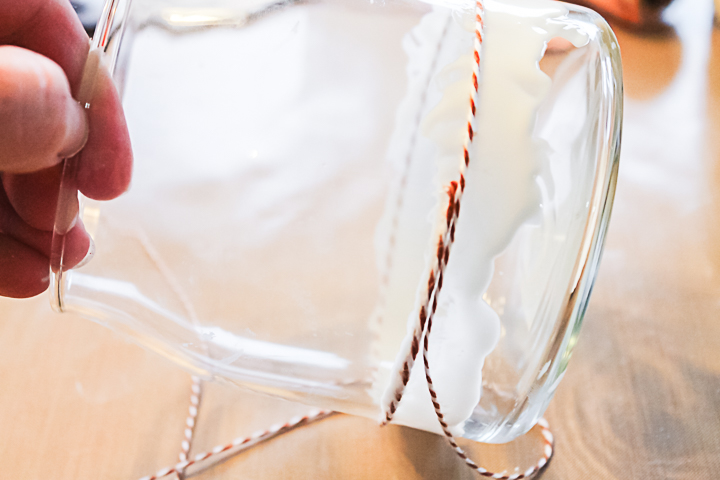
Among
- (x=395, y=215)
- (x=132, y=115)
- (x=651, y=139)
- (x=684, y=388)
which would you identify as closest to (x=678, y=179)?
(x=651, y=139)

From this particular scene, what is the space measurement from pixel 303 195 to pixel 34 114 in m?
0.11

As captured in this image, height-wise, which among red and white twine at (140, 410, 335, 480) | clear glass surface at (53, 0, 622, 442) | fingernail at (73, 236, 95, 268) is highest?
clear glass surface at (53, 0, 622, 442)

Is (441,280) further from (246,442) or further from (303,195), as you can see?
(246,442)

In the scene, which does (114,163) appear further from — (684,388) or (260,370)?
(684,388)

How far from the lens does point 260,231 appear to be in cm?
25

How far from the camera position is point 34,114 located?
0.69 ft

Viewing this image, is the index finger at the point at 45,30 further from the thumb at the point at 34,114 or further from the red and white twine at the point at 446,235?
the red and white twine at the point at 446,235

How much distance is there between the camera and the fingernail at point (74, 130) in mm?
229

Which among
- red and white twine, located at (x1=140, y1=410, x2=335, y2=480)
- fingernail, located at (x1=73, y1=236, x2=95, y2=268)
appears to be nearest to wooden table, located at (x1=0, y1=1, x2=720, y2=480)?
red and white twine, located at (x1=140, y1=410, x2=335, y2=480)

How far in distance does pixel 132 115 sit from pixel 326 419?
0.73 feet

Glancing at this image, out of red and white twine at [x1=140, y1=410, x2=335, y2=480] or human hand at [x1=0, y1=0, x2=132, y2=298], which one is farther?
red and white twine at [x1=140, y1=410, x2=335, y2=480]

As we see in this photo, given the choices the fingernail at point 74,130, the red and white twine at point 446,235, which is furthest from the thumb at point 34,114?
the red and white twine at point 446,235

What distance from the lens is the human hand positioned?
21 cm

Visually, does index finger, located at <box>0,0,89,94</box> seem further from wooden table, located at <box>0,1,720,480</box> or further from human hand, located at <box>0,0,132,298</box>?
wooden table, located at <box>0,1,720,480</box>
